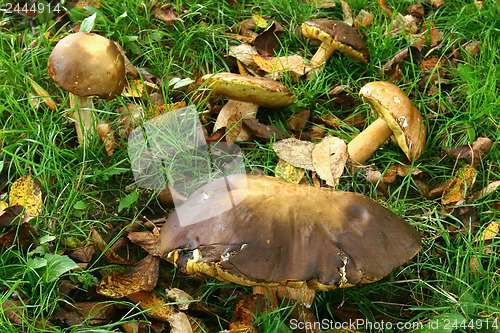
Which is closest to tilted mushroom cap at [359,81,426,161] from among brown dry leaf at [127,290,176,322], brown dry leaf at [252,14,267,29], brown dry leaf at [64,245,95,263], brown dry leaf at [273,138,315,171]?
brown dry leaf at [273,138,315,171]

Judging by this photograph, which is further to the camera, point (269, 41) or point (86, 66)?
point (269, 41)

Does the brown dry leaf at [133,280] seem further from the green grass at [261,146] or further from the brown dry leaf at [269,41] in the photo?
the brown dry leaf at [269,41]

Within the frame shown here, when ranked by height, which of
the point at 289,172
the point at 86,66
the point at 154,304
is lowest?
the point at 154,304

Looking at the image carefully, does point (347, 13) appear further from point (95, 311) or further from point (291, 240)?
point (95, 311)

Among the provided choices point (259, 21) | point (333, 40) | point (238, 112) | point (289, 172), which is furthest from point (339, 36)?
point (289, 172)

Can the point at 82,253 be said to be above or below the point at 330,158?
below

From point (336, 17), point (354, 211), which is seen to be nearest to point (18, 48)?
point (336, 17)
